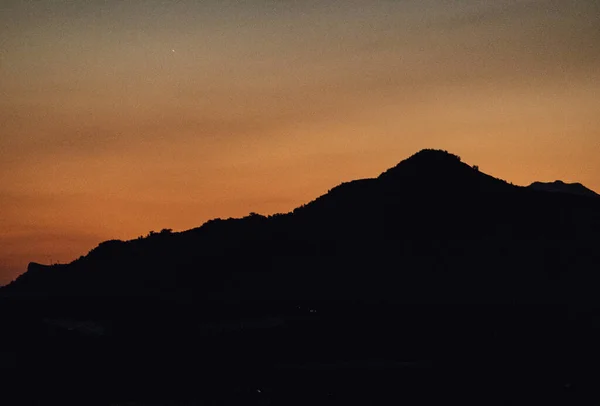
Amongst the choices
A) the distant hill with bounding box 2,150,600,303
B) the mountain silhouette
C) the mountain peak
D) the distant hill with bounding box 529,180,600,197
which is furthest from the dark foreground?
the distant hill with bounding box 529,180,600,197

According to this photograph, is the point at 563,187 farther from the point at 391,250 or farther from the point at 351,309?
the point at 351,309

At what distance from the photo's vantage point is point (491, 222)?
66062 millimetres

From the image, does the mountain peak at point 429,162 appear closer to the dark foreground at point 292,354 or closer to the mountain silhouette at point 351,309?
the mountain silhouette at point 351,309

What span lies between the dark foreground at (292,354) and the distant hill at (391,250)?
11632 mm

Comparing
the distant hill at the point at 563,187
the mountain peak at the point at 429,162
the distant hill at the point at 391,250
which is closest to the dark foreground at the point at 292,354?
the distant hill at the point at 391,250

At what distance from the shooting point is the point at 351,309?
141 ft

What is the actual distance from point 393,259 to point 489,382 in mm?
27921

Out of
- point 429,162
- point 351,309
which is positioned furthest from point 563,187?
point 351,309

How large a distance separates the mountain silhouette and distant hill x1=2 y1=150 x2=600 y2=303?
0.20 metres

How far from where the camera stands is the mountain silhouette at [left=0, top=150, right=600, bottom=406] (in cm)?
3309

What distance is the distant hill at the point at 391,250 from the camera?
2219 inches

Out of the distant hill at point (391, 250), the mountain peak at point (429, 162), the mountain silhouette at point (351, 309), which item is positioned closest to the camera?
the mountain silhouette at point (351, 309)

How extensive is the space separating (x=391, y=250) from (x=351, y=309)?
65.9ft

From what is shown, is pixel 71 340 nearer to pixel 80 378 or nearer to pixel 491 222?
pixel 80 378
